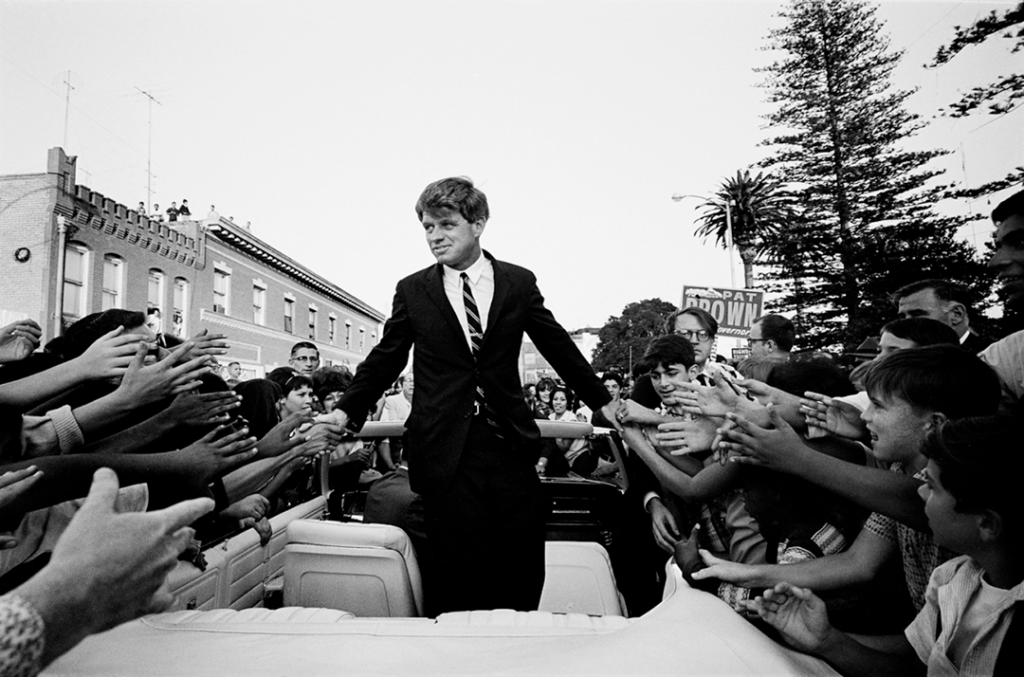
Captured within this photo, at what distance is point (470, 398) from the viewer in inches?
94.1

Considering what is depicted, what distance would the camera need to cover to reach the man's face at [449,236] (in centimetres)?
251

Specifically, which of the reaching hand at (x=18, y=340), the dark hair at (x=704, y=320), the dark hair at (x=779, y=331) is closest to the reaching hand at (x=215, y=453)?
the reaching hand at (x=18, y=340)

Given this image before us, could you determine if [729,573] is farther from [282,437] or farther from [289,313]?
[289,313]

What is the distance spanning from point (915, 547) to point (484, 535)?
4.46ft

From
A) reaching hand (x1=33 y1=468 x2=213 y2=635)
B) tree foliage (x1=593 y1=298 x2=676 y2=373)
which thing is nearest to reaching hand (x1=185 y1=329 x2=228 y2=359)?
reaching hand (x1=33 y1=468 x2=213 y2=635)

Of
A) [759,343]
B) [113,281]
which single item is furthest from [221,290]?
[759,343]

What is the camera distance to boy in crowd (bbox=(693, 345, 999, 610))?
67.1 inches

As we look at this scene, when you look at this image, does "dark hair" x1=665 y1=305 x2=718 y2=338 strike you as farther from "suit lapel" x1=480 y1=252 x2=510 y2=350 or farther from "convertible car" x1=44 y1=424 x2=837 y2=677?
"convertible car" x1=44 y1=424 x2=837 y2=677

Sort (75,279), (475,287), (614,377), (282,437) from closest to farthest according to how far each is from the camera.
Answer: (475,287)
(282,437)
(614,377)
(75,279)

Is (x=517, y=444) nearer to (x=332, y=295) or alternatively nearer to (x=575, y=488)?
(x=575, y=488)

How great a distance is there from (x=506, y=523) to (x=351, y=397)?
80 centimetres

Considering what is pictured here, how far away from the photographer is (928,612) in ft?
5.16

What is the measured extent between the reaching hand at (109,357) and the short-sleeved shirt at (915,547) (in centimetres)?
233

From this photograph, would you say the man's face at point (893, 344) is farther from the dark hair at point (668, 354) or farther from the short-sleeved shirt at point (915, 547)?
the dark hair at point (668, 354)
